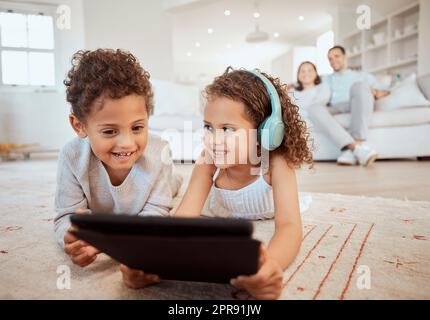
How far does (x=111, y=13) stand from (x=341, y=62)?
3.37 meters

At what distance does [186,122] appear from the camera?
2920 millimetres

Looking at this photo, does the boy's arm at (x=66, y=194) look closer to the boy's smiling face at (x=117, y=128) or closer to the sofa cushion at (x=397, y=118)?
the boy's smiling face at (x=117, y=128)

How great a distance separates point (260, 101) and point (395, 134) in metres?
2.45

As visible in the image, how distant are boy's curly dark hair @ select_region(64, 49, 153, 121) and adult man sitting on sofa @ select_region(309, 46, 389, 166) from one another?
205 centimetres

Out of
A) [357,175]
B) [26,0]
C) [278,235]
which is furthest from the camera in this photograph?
[26,0]

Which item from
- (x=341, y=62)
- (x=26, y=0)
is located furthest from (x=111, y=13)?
(x=341, y=62)

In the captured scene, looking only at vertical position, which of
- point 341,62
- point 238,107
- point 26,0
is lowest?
point 238,107

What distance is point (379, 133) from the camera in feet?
9.19

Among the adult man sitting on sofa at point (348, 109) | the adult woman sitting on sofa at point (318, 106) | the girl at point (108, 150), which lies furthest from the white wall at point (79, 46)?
the girl at point (108, 150)

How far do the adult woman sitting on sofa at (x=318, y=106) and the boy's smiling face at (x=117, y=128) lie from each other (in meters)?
1.94

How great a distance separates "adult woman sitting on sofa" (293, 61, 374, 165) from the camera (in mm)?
2541

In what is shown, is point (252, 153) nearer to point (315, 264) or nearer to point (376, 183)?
point (315, 264)

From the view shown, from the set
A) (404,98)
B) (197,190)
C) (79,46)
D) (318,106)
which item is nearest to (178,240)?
(197,190)

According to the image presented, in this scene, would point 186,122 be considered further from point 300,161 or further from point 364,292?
point 364,292
